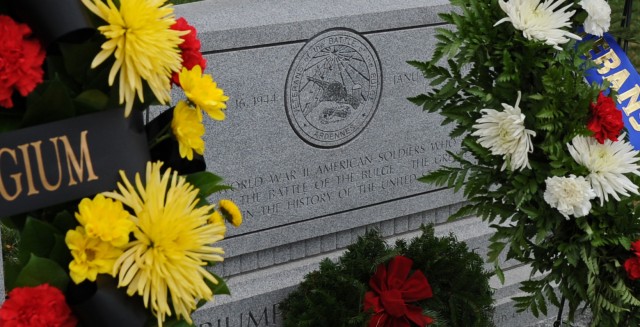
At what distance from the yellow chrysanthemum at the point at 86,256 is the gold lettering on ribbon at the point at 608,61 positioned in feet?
9.26

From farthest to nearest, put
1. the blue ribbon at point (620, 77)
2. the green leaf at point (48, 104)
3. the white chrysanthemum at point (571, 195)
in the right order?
the blue ribbon at point (620, 77) → the white chrysanthemum at point (571, 195) → the green leaf at point (48, 104)

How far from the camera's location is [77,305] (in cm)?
200

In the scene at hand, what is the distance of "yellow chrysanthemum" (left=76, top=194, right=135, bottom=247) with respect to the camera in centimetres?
193

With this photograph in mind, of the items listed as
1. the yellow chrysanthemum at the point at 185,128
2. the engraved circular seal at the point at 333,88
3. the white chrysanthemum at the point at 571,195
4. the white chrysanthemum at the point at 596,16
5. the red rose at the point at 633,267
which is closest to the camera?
the yellow chrysanthemum at the point at 185,128

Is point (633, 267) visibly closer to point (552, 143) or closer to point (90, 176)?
point (552, 143)

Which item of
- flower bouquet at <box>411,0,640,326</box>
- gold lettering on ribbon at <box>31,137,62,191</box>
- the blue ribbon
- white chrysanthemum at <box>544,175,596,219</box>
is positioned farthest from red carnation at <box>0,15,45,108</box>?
the blue ribbon

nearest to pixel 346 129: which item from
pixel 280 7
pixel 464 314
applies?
pixel 280 7

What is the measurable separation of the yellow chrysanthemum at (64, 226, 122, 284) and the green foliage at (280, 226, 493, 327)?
8.26ft

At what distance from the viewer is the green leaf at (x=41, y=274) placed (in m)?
2.03

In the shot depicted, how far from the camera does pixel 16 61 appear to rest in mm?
1896

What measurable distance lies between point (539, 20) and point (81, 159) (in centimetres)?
228

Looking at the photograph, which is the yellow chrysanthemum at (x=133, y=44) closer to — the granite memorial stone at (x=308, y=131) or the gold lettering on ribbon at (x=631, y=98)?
the granite memorial stone at (x=308, y=131)

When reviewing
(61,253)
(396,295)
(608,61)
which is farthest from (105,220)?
(608,61)

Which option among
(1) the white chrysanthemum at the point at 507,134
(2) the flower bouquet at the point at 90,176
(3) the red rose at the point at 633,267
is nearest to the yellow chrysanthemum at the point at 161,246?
(2) the flower bouquet at the point at 90,176
